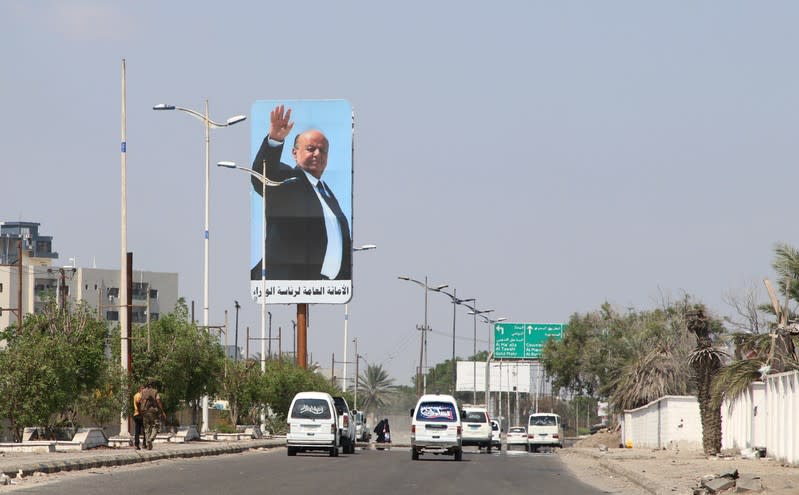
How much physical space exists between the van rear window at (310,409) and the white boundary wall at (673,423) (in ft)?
49.3

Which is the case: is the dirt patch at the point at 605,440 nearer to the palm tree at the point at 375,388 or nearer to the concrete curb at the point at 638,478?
the concrete curb at the point at 638,478

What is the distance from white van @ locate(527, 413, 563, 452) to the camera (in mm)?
67312

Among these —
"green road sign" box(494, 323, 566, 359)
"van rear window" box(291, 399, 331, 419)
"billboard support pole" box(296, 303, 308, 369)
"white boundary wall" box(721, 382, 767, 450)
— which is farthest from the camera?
"green road sign" box(494, 323, 566, 359)

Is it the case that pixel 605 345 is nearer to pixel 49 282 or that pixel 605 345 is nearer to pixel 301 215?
pixel 301 215

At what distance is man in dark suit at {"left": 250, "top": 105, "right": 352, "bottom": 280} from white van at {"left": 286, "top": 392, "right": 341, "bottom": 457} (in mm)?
34938

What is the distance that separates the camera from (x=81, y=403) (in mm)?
41062

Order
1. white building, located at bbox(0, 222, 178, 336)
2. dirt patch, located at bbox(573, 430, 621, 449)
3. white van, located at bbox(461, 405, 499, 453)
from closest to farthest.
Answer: white van, located at bbox(461, 405, 499, 453) < dirt patch, located at bbox(573, 430, 621, 449) < white building, located at bbox(0, 222, 178, 336)

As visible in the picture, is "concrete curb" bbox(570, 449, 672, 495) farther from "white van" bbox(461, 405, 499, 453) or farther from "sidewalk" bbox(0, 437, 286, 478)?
"white van" bbox(461, 405, 499, 453)

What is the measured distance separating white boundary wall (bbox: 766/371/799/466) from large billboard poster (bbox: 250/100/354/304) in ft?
147

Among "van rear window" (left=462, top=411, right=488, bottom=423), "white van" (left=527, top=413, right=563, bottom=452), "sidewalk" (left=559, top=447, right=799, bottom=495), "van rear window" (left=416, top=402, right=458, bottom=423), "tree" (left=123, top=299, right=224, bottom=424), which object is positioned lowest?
"white van" (left=527, top=413, right=563, bottom=452)

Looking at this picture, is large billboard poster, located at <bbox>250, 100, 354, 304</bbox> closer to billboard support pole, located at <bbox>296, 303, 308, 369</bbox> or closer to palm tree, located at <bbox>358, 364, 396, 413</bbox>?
billboard support pole, located at <bbox>296, 303, 308, 369</bbox>

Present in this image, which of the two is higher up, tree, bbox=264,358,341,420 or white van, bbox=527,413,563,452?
tree, bbox=264,358,341,420

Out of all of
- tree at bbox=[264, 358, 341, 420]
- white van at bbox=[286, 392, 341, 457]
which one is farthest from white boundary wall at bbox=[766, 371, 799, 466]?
tree at bbox=[264, 358, 341, 420]

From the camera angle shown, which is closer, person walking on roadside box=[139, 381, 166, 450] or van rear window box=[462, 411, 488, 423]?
person walking on roadside box=[139, 381, 166, 450]
